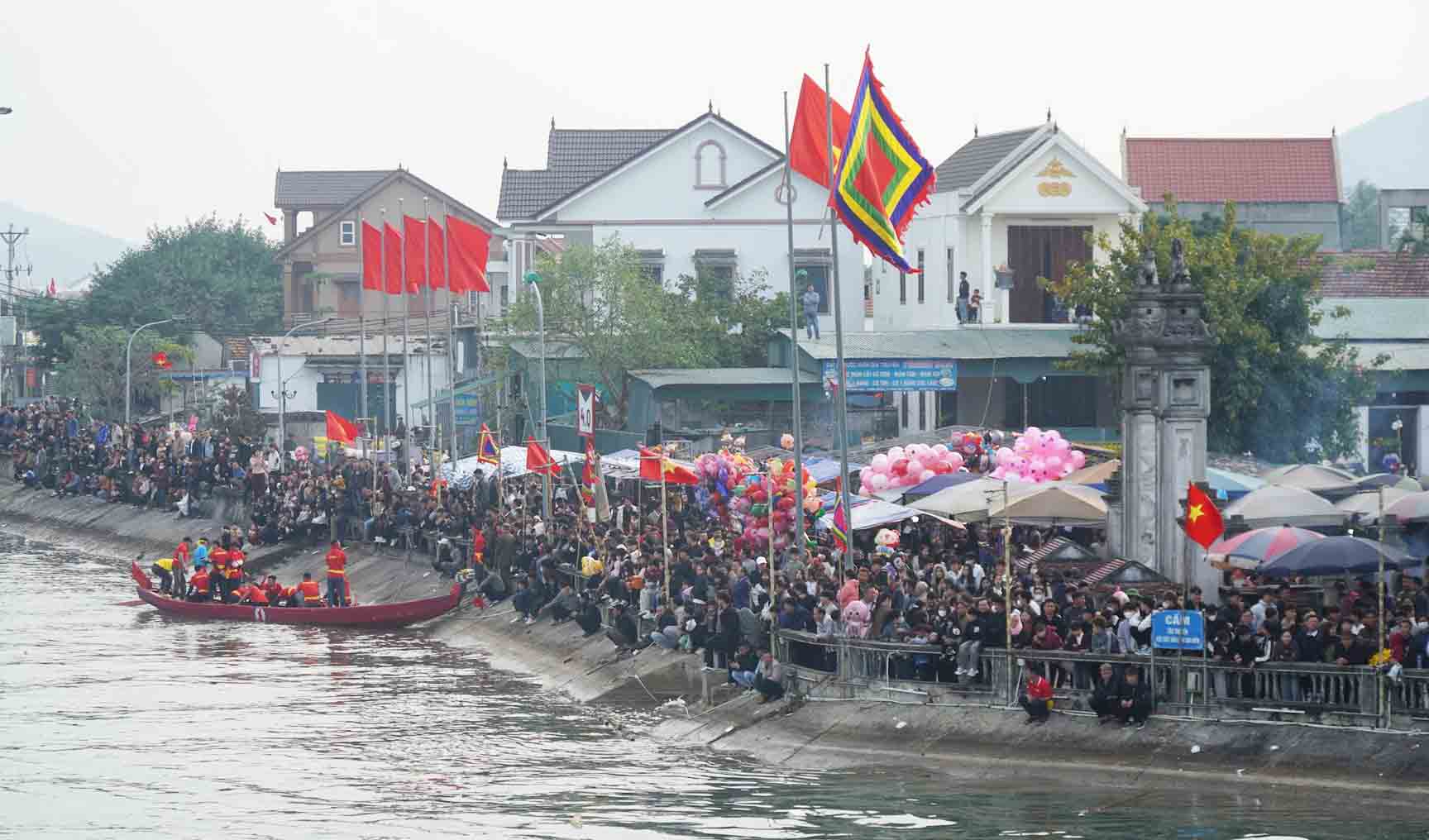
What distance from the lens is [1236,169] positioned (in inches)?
3430

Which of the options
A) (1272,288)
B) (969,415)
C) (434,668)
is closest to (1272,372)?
(1272,288)

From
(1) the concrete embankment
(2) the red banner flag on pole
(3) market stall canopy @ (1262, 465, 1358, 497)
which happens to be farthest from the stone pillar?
(3) market stall canopy @ (1262, 465, 1358, 497)

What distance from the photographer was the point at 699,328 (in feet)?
212

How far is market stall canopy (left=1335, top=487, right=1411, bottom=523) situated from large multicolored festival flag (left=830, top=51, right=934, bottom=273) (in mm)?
7592

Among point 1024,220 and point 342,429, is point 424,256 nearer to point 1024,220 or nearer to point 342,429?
point 342,429

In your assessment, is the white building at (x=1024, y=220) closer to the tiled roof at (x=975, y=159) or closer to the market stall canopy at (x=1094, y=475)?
the tiled roof at (x=975, y=159)

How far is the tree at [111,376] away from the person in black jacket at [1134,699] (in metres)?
72.1

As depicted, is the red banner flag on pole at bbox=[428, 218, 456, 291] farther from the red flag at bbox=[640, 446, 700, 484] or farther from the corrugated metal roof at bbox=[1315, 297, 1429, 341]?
the corrugated metal roof at bbox=[1315, 297, 1429, 341]

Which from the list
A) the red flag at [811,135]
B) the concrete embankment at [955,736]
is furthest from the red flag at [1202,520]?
the red flag at [811,135]

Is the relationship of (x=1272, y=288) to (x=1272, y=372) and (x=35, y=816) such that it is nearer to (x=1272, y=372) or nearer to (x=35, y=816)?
(x=1272, y=372)

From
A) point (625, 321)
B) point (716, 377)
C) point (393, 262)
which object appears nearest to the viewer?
point (716, 377)

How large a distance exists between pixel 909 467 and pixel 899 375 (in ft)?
43.4

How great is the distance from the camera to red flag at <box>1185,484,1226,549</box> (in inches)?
1054

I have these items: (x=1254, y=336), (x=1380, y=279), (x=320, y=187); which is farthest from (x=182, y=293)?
(x=1254, y=336)
